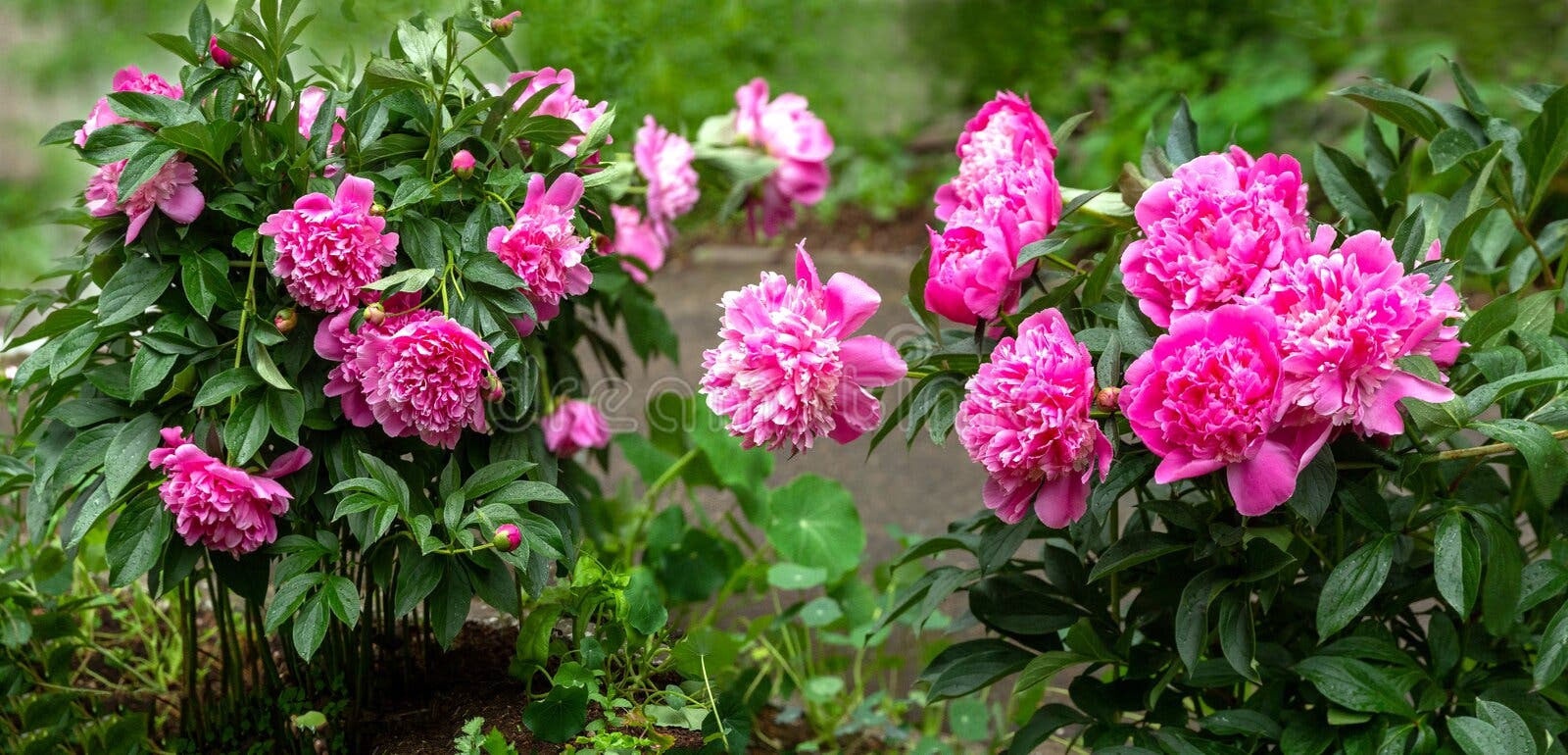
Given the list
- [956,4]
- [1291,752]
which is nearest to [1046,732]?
[1291,752]

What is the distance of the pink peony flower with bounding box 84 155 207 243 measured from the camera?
1.09 meters

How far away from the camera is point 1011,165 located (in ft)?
3.74

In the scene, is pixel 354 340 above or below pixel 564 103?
below

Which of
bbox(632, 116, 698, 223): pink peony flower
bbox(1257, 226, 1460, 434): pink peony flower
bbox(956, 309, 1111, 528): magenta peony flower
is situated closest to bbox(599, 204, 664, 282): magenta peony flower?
bbox(632, 116, 698, 223): pink peony flower

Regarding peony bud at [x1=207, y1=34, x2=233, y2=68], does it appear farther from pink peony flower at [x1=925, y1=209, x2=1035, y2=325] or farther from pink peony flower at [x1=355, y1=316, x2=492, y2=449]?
pink peony flower at [x1=925, y1=209, x2=1035, y2=325]

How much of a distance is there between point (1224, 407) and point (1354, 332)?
0.33 feet

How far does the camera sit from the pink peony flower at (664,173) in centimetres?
163

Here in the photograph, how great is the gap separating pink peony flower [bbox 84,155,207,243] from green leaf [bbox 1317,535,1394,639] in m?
0.99

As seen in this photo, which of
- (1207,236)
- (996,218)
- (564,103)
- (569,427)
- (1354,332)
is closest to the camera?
(1354,332)

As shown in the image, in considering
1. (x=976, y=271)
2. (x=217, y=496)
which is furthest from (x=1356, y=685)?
(x=217, y=496)

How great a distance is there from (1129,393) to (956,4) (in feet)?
12.5

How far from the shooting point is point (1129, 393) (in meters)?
0.93

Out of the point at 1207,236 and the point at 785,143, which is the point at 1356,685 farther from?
the point at 785,143

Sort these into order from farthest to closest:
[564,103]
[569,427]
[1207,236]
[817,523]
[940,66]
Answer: [940,66], [817,523], [569,427], [564,103], [1207,236]
